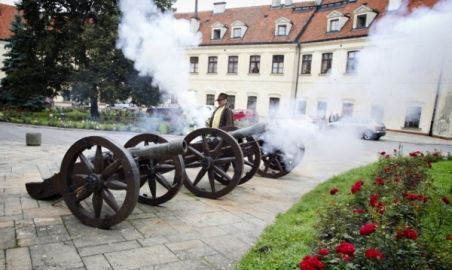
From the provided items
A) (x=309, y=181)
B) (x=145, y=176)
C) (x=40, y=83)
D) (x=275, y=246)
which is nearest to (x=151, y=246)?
(x=275, y=246)

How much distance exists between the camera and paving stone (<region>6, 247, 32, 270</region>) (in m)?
3.19

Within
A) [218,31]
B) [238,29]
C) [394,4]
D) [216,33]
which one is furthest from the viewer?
[216,33]

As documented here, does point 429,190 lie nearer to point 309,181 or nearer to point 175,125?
point 309,181

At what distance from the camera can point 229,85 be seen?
3166cm

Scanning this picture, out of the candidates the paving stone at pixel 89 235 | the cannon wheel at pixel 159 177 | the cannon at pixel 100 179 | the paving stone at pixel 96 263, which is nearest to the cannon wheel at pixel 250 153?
the cannon wheel at pixel 159 177

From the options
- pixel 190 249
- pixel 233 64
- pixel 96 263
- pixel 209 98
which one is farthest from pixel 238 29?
pixel 96 263

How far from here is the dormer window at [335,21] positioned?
25.1 meters

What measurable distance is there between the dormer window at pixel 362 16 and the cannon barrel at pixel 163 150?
50.0ft

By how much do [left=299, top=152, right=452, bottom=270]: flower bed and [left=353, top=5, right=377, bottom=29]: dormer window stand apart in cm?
1264

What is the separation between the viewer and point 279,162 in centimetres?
A: 816

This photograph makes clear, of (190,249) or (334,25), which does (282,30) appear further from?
(190,249)

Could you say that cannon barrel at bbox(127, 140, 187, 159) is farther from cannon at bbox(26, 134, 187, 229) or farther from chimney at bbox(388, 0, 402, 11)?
chimney at bbox(388, 0, 402, 11)

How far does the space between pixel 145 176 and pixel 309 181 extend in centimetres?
405

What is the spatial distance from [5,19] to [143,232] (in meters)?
47.3
